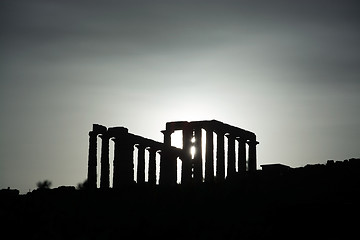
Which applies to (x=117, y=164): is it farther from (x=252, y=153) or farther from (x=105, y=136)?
(x=252, y=153)

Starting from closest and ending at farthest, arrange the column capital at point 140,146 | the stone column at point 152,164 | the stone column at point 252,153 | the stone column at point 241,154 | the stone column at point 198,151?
1. the stone column at point 198,151
2. the column capital at point 140,146
3. the stone column at point 152,164
4. the stone column at point 241,154
5. the stone column at point 252,153

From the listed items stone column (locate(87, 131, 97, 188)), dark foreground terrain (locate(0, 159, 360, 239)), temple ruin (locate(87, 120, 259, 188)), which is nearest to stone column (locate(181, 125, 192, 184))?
temple ruin (locate(87, 120, 259, 188))

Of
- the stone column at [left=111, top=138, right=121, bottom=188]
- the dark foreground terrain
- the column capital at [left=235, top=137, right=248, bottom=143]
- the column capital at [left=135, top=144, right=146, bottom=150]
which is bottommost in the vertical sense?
the dark foreground terrain

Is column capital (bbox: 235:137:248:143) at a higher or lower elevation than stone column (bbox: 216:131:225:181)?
higher

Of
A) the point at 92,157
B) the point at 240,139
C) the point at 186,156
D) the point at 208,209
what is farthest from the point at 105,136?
the point at 208,209

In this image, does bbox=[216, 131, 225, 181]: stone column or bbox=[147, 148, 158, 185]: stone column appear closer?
bbox=[216, 131, 225, 181]: stone column

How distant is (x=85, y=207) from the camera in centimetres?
5003

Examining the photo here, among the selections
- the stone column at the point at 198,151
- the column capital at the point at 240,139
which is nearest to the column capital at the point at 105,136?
the stone column at the point at 198,151

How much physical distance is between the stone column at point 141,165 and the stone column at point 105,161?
3.59m

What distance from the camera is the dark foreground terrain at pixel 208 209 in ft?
139

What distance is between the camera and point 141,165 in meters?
68.3

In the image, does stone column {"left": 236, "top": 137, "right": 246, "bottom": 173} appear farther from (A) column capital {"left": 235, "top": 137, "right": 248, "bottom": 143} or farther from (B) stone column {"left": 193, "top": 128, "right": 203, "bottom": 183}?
(B) stone column {"left": 193, "top": 128, "right": 203, "bottom": 183}

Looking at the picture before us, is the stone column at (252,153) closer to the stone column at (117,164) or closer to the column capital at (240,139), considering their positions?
the column capital at (240,139)

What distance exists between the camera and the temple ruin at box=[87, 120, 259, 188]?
63688 millimetres
